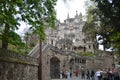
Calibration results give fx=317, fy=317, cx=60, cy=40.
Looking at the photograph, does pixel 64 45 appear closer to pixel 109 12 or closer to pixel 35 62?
pixel 35 62

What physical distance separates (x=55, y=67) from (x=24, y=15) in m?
34.3

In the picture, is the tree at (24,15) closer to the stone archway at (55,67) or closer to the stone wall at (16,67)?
the stone wall at (16,67)

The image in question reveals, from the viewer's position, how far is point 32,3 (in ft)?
Answer: 59.9

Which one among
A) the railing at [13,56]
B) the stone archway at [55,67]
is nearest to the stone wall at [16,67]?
the railing at [13,56]

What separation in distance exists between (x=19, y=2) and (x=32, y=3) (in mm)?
2517

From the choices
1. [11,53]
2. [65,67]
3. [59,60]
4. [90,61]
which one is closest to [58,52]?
[59,60]

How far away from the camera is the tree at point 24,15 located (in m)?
16.1

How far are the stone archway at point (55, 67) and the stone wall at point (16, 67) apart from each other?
62.8 ft

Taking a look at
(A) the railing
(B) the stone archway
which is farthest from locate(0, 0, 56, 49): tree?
(B) the stone archway

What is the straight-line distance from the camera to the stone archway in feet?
162

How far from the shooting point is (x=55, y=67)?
52.2 metres

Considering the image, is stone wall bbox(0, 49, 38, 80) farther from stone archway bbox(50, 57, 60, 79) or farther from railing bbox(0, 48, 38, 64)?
stone archway bbox(50, 57, 60, 79)

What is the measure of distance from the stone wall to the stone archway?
62.8 ft

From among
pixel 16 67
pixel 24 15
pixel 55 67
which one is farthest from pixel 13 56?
pixel 55 67
